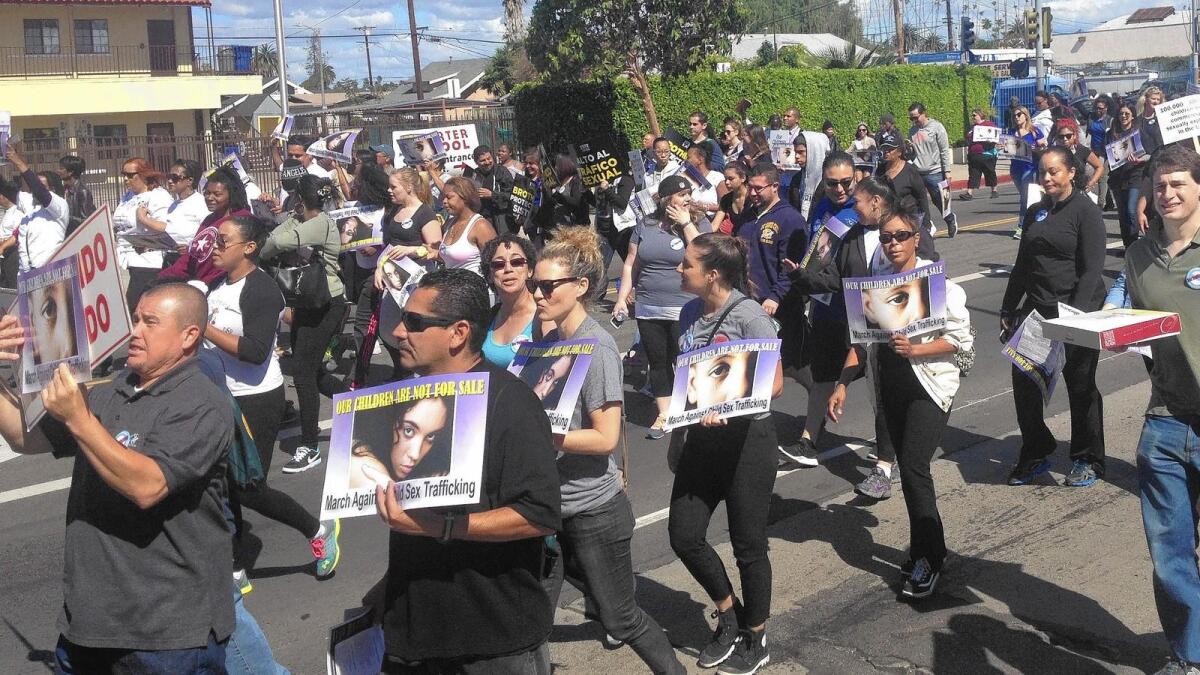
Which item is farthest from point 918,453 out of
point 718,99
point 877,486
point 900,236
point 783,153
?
point 718,99

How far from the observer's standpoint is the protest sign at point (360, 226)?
892 cm

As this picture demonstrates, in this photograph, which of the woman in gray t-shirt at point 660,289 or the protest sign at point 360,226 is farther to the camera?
the protest sign at point 360,226

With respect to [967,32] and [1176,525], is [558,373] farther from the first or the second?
[967,32]

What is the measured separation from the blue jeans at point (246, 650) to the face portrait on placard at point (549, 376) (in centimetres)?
121

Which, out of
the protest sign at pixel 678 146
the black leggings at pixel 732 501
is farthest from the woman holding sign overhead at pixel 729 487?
the protest sign at pixel 678 146

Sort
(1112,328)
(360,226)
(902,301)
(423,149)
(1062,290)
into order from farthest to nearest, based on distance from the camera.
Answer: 1. (423,149)
2. (360,226)
3. (1062,290)
4. (902,301)
5. (1112,328)

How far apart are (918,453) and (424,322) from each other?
2906mm

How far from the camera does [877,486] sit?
6.81 m

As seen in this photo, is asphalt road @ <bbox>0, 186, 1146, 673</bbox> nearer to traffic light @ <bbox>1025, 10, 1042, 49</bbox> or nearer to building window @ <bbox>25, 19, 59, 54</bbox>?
traffic light @ <bbox>1025, 10, 1042, 49</bbox>

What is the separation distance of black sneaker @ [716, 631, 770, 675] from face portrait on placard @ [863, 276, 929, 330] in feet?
4.92

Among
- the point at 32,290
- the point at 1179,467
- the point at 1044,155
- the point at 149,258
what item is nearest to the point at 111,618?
the point at 32,290

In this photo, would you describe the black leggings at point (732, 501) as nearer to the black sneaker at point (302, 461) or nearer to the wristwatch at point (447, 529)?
the wristwatch at point (447, 529)

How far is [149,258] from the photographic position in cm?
1054

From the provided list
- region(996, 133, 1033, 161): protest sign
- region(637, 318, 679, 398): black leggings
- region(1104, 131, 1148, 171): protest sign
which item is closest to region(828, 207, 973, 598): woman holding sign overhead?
region(637, 318, 679, 398): black leggings
